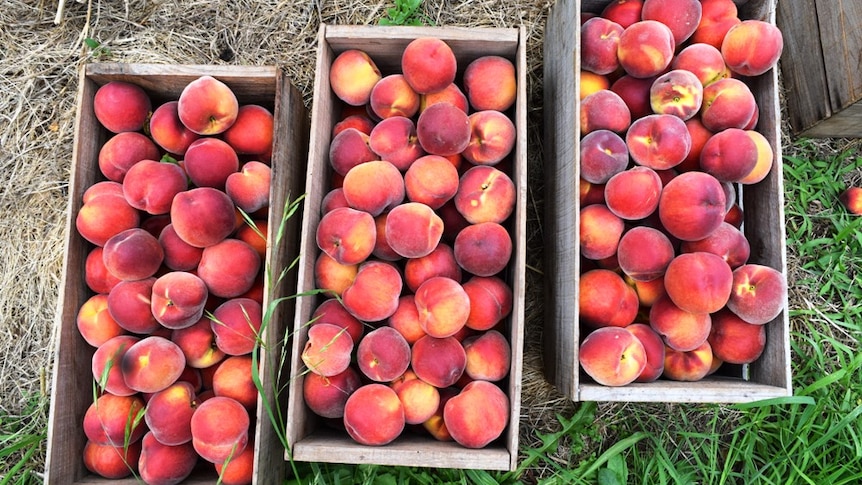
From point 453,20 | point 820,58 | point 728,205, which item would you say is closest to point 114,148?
point 453,20

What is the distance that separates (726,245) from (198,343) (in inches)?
62.0

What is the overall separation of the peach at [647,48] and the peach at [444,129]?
55cm

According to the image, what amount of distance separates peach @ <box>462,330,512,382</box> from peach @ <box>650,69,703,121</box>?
0.85m

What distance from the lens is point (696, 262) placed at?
149 centimetres

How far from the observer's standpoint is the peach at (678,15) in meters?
1.67

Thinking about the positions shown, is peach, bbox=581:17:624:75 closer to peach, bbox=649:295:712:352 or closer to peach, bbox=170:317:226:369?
peach, bbox=649:295:712:352

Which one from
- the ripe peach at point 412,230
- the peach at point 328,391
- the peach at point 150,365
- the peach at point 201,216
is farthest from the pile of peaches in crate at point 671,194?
the peach at point 150,365

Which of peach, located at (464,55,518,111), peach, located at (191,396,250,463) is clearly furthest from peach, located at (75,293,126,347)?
peach, located at (464,55,518,111)

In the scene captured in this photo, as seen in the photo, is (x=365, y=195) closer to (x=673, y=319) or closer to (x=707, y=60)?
(x=673, y=319)

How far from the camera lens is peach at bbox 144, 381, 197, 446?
4.96 ft

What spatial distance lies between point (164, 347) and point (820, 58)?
2477 mm

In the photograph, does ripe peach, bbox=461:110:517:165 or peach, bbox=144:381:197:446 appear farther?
ripe peach, bbox=461:110:517:165

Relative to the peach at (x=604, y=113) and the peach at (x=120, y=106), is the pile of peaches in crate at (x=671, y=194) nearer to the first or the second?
the peach at (x=604, y=113)

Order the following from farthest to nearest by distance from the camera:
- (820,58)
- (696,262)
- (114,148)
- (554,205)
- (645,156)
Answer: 1. (820,58)
2. (554,205)
3. (114,148)
4. (645,156)
5. (696,262)
